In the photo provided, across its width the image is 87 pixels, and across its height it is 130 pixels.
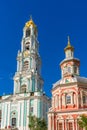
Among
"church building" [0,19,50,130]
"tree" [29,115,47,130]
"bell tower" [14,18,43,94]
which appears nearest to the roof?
"tree" [29,115,47,130]

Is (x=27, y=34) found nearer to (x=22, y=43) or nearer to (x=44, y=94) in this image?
(x=22, y=43)

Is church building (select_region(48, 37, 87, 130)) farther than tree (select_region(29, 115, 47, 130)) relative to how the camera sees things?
No

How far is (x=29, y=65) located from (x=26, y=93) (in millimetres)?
8693

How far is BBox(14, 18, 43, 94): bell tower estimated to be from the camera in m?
63.3

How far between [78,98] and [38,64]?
28051 millimetres

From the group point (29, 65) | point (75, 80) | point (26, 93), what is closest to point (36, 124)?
point (75, 80)

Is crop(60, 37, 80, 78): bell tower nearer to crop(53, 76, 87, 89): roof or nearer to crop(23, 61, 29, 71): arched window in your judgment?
crop(53, 76, 87, 89): roof

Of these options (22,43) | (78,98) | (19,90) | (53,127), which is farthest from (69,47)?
(22,43)

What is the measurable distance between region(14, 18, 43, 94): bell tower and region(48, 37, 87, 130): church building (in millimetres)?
18440

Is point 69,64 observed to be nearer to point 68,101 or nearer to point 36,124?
point 68,101

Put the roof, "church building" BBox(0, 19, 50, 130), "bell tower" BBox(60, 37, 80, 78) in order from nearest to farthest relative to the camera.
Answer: the roof < "bell tower" BBox(60, 37, 80, 78) < "church building" BBox(0, 19, 50, 130)

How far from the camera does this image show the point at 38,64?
68.4m

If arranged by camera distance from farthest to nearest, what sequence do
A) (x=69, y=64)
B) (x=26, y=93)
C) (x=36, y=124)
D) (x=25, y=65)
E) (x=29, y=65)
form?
(x=25, y=65) → (x=29, y=65) → (x=26, y=93) → (x=36, y=124) → (x=69, y=64)

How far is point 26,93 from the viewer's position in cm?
5944
